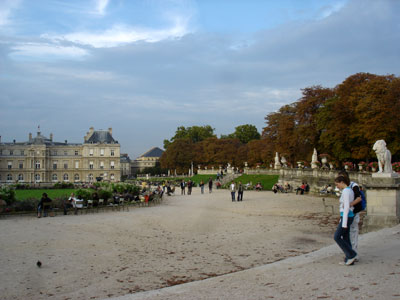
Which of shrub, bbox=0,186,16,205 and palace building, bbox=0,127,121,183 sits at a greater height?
palace building, bbox=0,127,121,183

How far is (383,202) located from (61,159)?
99680 millimetres

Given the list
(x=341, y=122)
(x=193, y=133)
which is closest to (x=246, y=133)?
(x=193, y=133)

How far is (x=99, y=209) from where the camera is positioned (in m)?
21.2

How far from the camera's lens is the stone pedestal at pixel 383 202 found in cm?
1141

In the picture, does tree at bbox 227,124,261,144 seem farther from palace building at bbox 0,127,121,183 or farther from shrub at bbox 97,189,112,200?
shrub at bbox 97,189,112,200

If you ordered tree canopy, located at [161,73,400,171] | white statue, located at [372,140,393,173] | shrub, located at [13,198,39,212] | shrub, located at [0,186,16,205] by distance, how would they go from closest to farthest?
1. white statue, located at [372,140,393,173]
2. shrub, located at [13,198,39,212]
3. shrub, located at [0,186,16,205]
4. tree canopy, located at [161,73,400,171]

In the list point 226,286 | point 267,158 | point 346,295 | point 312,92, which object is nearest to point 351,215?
point 346,295

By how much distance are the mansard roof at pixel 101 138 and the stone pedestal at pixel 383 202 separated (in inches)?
3812

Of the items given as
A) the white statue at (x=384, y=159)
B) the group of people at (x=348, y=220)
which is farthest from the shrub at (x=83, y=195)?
the group of people at (x=348, y=220)

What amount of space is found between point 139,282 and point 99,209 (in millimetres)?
14451

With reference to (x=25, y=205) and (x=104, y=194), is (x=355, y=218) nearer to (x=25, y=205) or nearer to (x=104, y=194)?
(x=25, y=205)

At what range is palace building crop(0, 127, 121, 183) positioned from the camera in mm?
98812

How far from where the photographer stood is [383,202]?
454 inches

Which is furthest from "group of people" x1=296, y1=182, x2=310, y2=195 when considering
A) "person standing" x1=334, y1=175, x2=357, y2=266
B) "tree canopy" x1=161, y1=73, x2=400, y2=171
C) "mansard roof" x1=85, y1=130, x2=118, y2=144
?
"mansard roof" x1=85, y1=130, x2=118, y2=144
